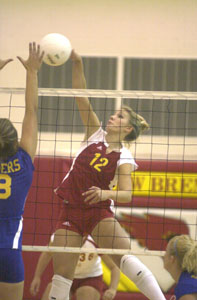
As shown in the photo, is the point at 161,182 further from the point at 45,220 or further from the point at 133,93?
the point at 133,93

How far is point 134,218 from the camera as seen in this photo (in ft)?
22.6

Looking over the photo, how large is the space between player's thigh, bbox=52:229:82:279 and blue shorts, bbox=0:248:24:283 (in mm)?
857

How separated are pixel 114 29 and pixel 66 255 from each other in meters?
5.49

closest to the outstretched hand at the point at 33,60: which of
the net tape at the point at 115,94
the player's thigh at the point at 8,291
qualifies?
the net tape at the point at 115,94

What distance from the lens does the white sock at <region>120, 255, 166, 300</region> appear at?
4391mm

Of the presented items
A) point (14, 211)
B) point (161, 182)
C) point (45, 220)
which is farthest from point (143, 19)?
point (14, 211)

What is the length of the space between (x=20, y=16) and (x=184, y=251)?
666 cm

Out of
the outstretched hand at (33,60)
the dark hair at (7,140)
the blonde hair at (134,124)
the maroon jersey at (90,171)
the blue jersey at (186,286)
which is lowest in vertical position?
the blue jersey at (186,286)

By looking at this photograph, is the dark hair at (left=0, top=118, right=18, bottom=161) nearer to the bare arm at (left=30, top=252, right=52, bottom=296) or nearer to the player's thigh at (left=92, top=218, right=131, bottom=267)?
the player's thigh at (left=92, top=218, right=131, bottom=267)

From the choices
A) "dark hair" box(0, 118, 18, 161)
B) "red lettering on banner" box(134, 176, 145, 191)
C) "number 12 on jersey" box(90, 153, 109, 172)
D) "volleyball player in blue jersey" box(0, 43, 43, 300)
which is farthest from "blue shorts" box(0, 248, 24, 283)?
"red lettering on banner" box(134, 176, 145, 191)

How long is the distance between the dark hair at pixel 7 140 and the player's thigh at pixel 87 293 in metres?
2.16

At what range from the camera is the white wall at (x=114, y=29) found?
364 inches

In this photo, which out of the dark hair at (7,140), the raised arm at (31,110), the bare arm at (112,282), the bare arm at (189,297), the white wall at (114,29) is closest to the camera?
the bare arm at (189,297)

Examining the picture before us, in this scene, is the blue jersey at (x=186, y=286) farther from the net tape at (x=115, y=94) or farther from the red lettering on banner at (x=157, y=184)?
the red lettering on banner at (x=157, y=184)
